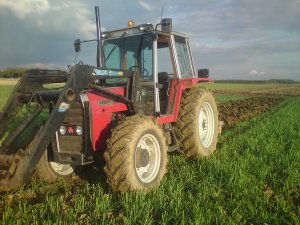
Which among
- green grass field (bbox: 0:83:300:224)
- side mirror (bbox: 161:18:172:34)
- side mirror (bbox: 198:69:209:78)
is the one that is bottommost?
green grass field (bbox: 0:83:300:224)

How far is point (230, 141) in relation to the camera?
779cm

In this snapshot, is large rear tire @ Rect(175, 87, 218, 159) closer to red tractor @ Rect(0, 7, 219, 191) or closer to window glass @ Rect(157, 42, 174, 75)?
red tractor @ Rect(0, 7, 219, 191)

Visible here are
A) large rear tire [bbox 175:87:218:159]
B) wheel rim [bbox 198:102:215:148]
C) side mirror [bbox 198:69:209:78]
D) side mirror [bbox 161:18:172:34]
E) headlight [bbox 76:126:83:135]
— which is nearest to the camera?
headlight [bbox 76:126:83:135]

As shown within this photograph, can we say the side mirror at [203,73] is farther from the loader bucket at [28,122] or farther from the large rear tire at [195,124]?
the loader bucket at [28,122]

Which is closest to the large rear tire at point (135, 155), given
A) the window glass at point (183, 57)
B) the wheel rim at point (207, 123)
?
the window glass at point (183, 57)

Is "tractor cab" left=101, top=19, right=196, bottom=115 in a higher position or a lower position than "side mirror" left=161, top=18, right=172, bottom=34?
lower

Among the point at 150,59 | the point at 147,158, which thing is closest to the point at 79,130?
the point at 147,158

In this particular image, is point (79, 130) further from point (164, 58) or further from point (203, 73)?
point (203, 73)

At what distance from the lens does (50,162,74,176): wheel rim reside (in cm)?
509

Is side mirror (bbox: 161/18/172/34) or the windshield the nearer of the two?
side mirror (bbox: 161/18/172/34)

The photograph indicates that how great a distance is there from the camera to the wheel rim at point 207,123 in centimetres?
688

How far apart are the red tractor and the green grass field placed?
290mm

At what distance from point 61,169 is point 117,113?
4.22ft

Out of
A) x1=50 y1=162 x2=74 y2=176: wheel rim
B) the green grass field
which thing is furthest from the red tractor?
the green grass field
